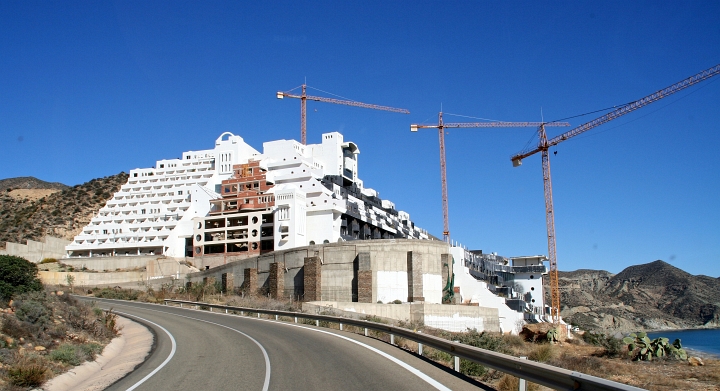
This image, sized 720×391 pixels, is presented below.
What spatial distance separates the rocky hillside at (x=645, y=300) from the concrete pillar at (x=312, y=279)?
85100 millimetres

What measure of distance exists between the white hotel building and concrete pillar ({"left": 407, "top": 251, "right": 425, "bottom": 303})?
66.4 feet

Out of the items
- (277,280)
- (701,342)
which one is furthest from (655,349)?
(701,342)

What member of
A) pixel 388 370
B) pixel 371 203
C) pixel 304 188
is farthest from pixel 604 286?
pixel 388 370

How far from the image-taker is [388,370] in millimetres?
13109

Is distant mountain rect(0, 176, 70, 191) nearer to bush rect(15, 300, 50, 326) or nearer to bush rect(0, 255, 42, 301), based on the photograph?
bush rect(0, 255, 42, 301)

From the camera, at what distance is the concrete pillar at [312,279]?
5531 cm

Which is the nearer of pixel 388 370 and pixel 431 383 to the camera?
pixel 431 383

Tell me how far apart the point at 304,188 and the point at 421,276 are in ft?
97.3

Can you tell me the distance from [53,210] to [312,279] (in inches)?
3050

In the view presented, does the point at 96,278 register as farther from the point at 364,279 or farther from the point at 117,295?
the point at 364,279

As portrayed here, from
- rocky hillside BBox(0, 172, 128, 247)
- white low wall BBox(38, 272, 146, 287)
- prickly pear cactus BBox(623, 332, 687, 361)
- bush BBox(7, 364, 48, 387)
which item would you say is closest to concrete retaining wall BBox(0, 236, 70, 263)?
rocky hillside BBox(0, 172, 128, 247)

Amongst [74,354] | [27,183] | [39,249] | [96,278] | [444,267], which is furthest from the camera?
[27,183]

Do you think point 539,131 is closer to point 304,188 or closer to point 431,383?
point 304,188

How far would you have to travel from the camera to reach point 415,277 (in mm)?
55969
